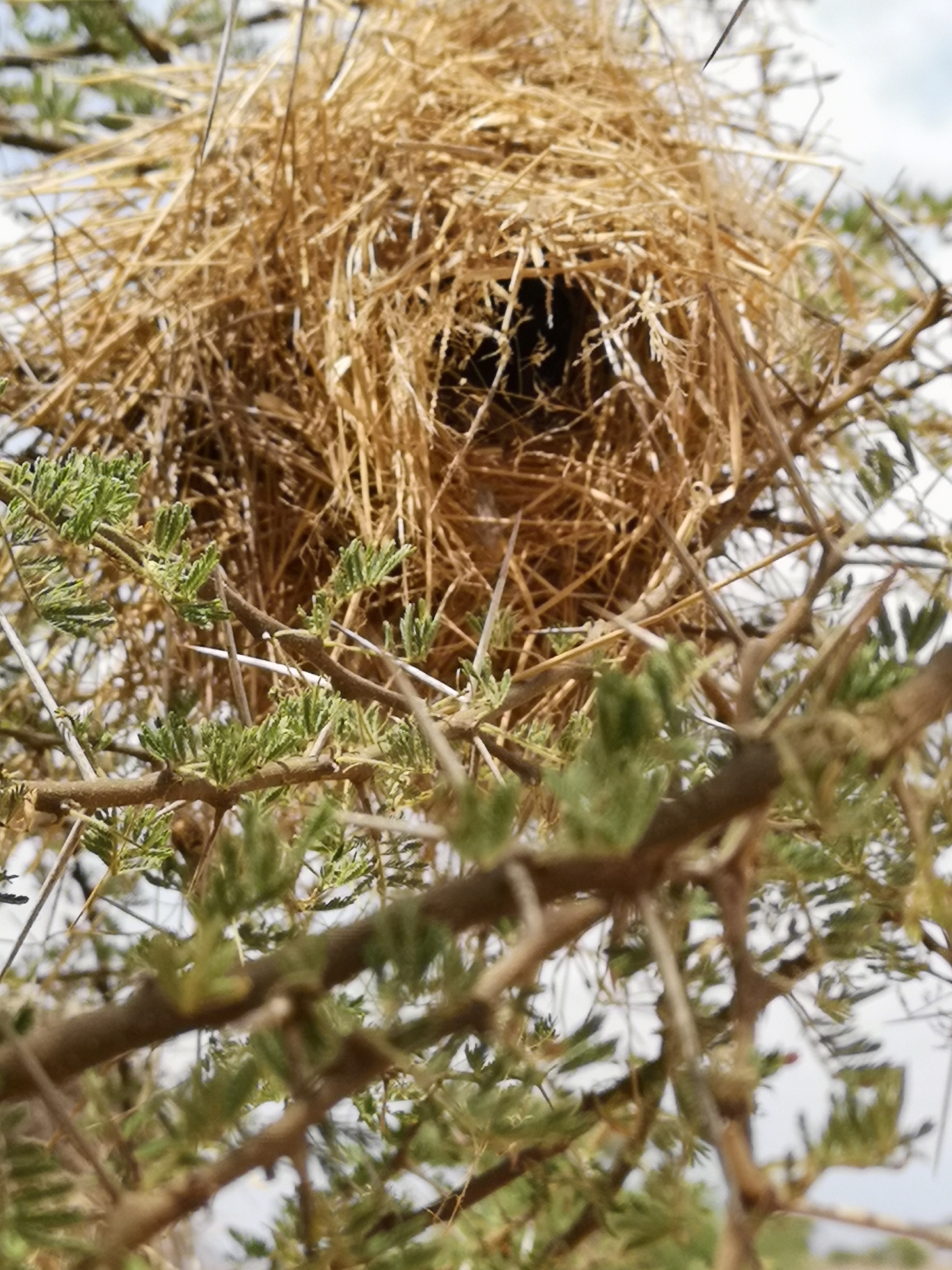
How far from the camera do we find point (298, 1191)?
0.26 m

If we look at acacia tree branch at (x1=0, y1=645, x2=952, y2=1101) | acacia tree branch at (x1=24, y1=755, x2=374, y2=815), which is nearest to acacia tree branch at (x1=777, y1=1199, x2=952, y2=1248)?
acacia tree branch at (x1=0, y1=645, x2=952, y2=1101)

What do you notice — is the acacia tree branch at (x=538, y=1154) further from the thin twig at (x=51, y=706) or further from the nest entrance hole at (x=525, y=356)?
the nest entrance hole at (x=525, y=356)

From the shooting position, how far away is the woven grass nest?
0.68m

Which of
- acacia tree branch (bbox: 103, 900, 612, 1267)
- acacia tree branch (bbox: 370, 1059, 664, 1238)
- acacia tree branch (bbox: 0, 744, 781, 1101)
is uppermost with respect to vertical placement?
acacia tree branch (bbox: 0, 744, 781, 1101)

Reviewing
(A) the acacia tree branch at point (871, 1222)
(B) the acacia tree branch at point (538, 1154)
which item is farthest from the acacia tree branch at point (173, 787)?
(A) the acacia tree branch at point (871, 1222)

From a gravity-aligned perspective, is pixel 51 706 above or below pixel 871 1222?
above

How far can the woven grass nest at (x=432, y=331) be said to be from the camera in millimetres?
680

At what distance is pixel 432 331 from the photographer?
2.27ft

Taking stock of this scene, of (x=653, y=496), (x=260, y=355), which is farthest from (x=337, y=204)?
(x=653, y=496)

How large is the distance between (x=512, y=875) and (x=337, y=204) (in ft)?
1.92

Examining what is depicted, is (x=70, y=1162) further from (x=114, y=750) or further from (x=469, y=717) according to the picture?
(x=114, y=750)

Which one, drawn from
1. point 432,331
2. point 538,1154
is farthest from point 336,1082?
point 432,331

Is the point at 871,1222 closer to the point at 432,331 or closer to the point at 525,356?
the point at 432,331

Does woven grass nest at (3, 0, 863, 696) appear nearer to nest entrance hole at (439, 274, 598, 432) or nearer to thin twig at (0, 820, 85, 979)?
nest entrance hole at (439, 274, 598, 432)
